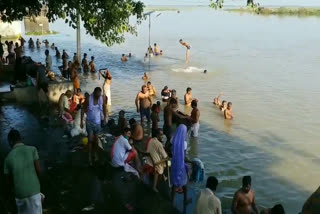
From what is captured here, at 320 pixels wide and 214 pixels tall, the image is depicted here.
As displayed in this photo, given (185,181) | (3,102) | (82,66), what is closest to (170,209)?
(185,181)

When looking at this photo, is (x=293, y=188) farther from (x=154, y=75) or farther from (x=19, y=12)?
(x=154, y=75)

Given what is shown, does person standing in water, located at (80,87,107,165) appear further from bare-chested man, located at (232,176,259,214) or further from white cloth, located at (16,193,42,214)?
bare-chested man, located at (232,176,259,214)

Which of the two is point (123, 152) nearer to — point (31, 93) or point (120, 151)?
point (120, 151)

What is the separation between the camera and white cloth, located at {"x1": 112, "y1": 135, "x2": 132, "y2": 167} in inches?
322

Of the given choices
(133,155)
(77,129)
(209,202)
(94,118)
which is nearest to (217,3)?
(94,118)

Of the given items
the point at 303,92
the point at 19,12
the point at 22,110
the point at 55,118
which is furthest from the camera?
the point at 303,92

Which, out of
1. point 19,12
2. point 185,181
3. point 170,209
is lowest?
point 170,209

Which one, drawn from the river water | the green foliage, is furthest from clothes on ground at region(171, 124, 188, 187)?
the green foliage

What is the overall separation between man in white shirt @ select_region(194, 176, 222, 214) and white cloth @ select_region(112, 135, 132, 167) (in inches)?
113

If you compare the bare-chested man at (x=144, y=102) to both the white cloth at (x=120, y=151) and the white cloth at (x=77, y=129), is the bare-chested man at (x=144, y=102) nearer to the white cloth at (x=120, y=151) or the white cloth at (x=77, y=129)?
the white cloth at (x=77, y=129)

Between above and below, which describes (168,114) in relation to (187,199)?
above

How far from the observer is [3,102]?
47.4 feet

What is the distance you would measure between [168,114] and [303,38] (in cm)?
4424

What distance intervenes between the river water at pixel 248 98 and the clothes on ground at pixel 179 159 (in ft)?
6.79
